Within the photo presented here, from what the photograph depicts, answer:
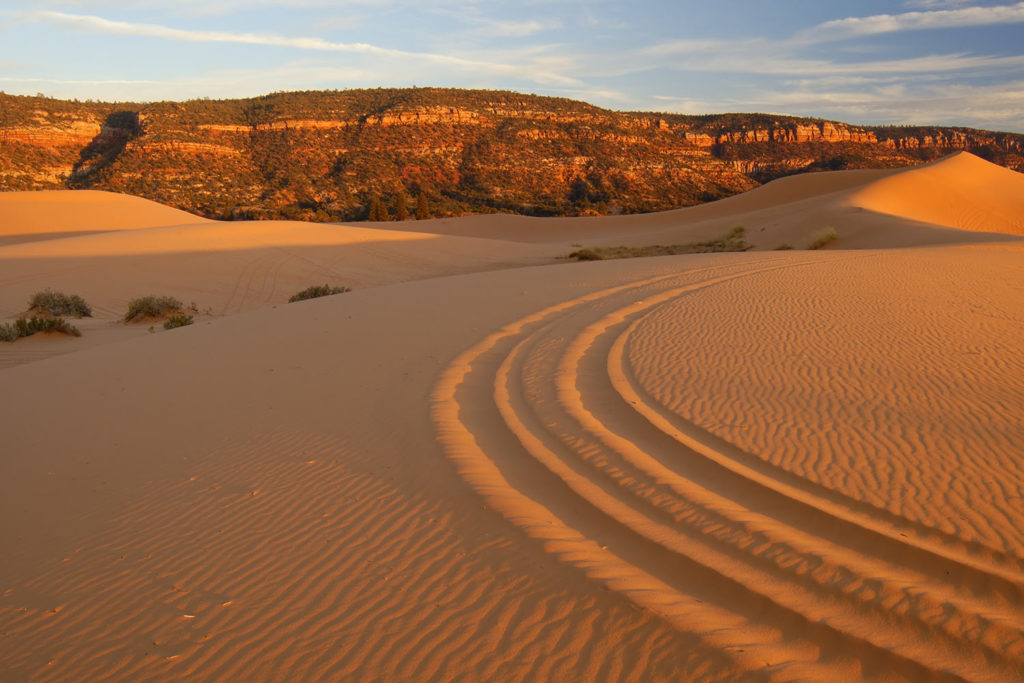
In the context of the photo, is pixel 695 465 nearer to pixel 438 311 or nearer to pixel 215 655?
pixel 215 655

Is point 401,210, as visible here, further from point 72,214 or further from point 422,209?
point 72,214

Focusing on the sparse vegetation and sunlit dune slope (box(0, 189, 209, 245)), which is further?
sunlit dune slope (box(0, 189, 209, 245))

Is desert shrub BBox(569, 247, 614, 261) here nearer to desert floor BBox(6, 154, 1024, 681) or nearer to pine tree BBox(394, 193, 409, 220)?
desert floor BBox(6, 154, 1024, 681)

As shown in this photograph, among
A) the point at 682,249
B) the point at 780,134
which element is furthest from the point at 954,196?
the point at 780,134

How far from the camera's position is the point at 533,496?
15.4 ft

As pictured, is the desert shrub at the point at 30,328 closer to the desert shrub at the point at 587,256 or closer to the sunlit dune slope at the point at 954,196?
the desert shrub at the point at 587,256

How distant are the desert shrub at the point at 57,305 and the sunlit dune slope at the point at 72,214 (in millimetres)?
19645

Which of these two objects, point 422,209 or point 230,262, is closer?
point 230,262

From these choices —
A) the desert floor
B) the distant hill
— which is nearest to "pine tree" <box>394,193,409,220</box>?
the distant hill

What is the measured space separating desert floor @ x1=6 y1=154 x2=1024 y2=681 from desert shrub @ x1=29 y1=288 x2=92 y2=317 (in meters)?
3.62

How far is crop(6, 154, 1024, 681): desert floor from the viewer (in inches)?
129

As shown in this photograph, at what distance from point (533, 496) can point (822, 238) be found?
24940 mm

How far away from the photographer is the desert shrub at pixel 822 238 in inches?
Result: 1027

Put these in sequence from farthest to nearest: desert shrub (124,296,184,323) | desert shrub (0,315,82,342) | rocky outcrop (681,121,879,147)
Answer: rocky outcrop (681,121,879,147) < desert shrub (124,296,184,323) < desert shrub (0,315,82,342)
